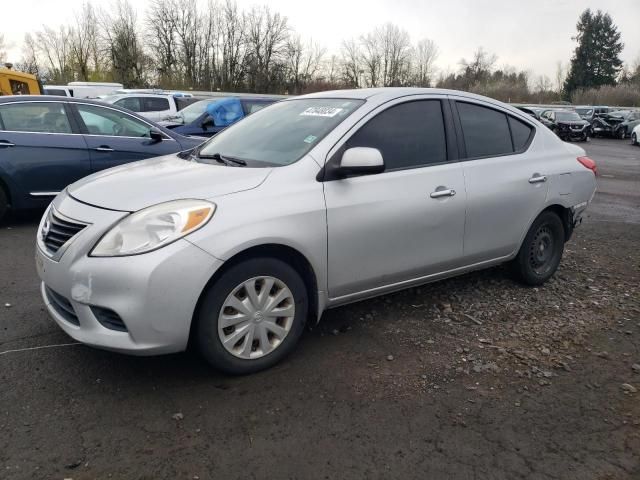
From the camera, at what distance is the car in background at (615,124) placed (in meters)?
31.0

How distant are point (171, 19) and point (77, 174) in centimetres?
5674

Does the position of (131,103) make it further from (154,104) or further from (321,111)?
(321,111)

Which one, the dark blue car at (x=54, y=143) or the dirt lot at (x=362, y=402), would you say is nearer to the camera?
the dirt lot at (x=362, y=402)

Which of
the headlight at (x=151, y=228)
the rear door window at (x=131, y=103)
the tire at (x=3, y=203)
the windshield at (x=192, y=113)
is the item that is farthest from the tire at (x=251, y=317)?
the rear door window at (x=131, y=103)

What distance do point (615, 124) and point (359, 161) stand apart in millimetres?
33644

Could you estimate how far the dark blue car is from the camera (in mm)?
6355

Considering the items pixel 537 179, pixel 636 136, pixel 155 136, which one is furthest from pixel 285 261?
pixel 636 136

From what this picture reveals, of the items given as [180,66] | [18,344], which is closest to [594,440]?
[18,344]

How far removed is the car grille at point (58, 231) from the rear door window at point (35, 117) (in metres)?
3.93

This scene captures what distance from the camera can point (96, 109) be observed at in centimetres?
700

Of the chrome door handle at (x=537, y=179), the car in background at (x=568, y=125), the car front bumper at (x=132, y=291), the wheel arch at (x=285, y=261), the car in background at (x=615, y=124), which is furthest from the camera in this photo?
the car in background at (x=615, y=124)

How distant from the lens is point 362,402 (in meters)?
2.93

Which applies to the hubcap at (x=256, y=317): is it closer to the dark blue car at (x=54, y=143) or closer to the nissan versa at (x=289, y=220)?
the nissan versa at (x=289, y=220)

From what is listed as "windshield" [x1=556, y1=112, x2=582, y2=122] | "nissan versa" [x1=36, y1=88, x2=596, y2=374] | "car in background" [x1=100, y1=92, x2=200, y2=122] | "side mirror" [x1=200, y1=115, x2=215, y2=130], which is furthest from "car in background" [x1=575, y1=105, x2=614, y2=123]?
"nissan versa" [x1=36, y1=88, x2=596, y2=374]
